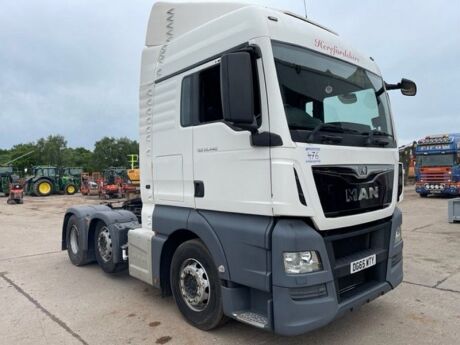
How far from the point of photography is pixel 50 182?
Result: 97.6 feet

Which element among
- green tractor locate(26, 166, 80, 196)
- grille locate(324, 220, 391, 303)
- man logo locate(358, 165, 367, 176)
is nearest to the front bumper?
grille locate(324, 220, 391, 303)

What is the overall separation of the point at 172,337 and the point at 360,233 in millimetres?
2076

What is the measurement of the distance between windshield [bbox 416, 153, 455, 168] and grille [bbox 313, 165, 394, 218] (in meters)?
19.9

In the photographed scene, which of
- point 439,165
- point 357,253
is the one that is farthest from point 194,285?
point 439,165

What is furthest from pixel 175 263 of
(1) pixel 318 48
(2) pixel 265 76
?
(1) pixel 318 48

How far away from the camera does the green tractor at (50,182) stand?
29.2 meters

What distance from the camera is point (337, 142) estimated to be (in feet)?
12.0

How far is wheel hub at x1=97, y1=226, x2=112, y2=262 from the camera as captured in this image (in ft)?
19.2

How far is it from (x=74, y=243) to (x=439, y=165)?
20.2m

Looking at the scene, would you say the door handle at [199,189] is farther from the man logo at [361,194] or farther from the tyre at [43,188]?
the tyre at [43,188]

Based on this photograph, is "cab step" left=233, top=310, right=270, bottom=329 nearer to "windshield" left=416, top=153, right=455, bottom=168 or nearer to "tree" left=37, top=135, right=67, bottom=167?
"windshield" left=416, top=153, right=455, bottom=168

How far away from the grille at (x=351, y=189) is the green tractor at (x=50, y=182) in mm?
28849

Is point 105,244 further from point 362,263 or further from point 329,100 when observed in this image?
point 329,100

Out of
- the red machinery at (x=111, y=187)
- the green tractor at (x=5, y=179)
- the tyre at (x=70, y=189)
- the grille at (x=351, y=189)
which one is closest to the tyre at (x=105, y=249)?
the grille at (x=351, y=189)
